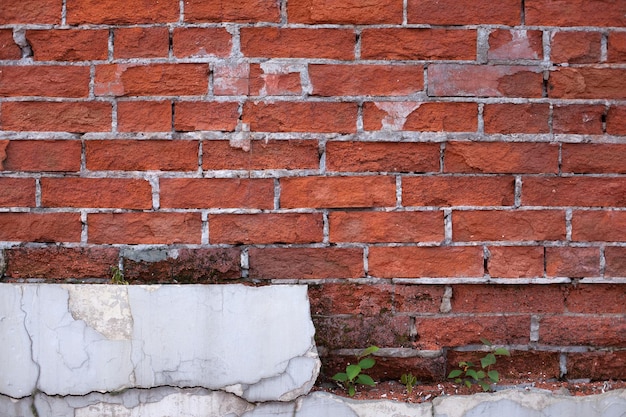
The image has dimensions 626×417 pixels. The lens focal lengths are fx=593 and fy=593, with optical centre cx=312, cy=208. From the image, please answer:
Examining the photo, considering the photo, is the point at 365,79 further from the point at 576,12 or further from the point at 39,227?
the point at 39,227

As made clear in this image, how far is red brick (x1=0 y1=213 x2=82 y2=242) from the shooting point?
1.70m

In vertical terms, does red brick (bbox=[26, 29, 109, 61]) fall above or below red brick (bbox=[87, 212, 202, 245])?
above

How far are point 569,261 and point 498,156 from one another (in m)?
0.37

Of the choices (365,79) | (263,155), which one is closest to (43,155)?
(263,155)

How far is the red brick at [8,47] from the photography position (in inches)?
66.7

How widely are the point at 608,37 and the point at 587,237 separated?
58cm

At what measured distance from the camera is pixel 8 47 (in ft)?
5.56

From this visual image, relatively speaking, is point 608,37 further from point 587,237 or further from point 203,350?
point 203,350

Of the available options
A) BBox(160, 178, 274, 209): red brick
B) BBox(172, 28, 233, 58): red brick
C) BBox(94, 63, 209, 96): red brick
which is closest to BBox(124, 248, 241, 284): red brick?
BBox(160, 178, 274, 209): red brick

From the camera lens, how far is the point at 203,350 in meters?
1.67

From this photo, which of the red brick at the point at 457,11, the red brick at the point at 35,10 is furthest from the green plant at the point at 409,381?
the red brick at the point at 35,10

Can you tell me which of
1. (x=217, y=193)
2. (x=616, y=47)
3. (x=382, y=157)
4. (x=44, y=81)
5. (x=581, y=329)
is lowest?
(x=581, y=329)

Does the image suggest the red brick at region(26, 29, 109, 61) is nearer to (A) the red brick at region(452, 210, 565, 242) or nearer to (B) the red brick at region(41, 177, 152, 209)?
(B) the red brick at region(41, 177, 152, 209)

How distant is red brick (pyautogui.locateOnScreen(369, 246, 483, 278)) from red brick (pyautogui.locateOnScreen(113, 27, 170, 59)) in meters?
0.84
